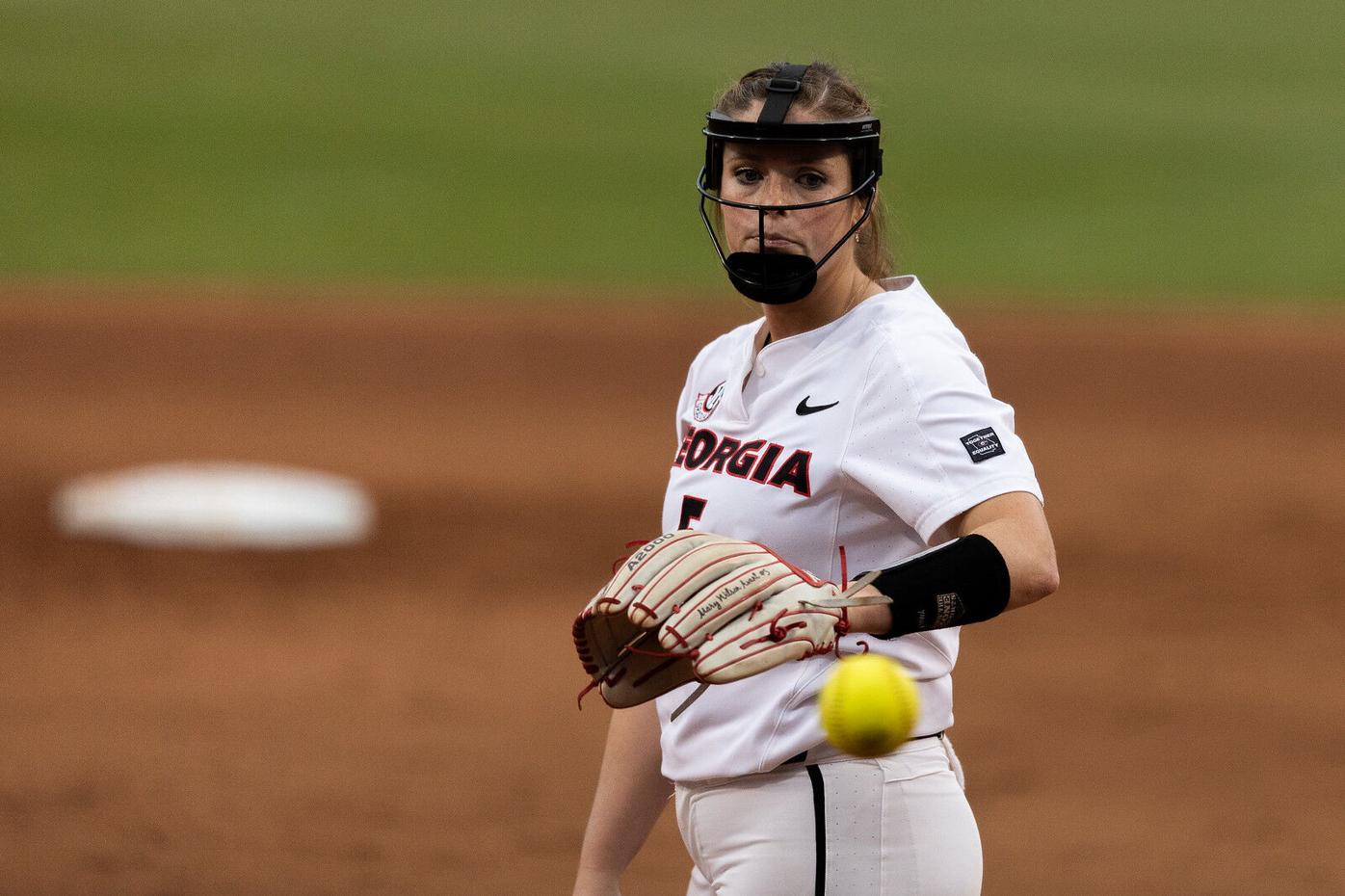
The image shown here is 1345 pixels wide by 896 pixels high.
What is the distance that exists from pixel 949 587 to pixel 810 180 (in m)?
0.70

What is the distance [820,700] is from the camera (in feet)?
7.20

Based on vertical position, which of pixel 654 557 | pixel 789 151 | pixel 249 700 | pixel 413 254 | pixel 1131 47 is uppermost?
pixel 1131 47

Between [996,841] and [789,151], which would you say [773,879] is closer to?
[789,151]

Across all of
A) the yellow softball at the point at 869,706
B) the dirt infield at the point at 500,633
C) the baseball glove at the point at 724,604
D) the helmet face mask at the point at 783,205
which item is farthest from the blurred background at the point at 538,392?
the yellow softball at the point at 869,706

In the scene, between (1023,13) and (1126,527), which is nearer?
(1126,527)

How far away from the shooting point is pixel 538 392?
10.7m

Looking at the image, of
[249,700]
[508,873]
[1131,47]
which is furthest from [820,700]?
[1131,47]

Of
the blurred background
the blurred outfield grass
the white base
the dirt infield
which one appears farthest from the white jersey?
the blurred outfield grass

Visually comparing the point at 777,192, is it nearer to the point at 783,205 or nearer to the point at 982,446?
the point at 783,205

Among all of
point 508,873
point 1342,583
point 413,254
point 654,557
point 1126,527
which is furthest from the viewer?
point 413,254

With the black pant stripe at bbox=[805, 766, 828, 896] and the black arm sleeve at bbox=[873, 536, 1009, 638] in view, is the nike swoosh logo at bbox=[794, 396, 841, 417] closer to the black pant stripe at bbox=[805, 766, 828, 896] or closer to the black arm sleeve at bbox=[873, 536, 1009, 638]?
the black arm sleeve at bbox=[873, 536, 1009, 638]

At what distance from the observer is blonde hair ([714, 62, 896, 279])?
2396 mm

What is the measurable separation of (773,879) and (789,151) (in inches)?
41.9

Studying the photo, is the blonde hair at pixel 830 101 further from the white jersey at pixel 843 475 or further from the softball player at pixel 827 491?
the white jersey at pixel 843 475
